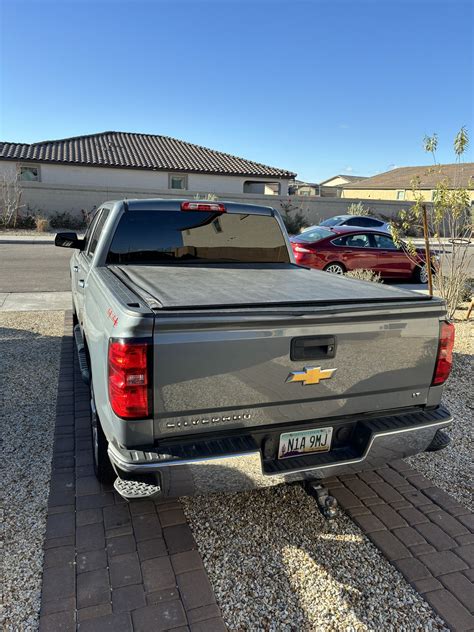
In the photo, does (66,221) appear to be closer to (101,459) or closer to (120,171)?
(120,171)

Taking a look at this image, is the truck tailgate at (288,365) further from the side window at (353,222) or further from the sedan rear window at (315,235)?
the side window at (353,222)

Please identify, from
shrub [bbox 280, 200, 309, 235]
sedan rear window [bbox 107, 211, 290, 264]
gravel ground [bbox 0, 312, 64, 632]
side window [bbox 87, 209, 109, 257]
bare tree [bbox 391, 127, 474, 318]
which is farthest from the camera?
shrub [bbox 280, 200, 309, 235]

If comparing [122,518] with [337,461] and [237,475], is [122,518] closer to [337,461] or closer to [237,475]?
[237,475]

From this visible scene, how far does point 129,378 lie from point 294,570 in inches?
58.3

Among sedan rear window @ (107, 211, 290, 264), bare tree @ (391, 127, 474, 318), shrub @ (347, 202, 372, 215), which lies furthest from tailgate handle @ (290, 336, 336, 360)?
shrub @ (347, 202, 372, 215)

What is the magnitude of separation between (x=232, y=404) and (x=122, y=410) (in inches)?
21.8

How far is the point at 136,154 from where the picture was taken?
31.6 metres

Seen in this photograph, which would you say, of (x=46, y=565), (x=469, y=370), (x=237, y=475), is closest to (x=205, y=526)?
(x=237, y=475)

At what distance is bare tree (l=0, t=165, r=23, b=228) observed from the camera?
23.1 metres

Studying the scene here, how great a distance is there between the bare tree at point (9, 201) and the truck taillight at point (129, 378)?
24.0m

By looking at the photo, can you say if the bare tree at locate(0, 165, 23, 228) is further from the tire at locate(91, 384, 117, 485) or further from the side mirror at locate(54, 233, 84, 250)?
the tire at locate(91, 384, 117, 485)

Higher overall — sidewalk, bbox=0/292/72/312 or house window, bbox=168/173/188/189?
house window, bbox=168/173/188/189

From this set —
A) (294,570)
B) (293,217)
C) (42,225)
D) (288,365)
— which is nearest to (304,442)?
(288,365)

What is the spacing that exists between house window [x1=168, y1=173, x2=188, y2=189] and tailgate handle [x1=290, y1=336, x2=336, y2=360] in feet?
96.1
